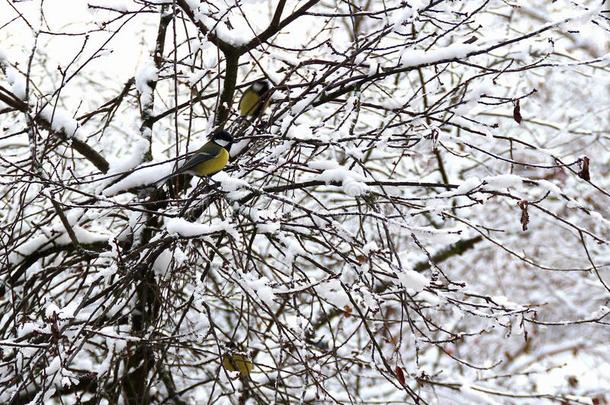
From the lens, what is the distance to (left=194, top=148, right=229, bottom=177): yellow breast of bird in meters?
2.96

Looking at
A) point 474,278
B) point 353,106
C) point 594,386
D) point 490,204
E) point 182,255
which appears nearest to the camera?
point 182,255

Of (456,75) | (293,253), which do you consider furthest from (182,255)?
(456,75)

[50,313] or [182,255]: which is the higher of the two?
[182,255]

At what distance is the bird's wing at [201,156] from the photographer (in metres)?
2.93

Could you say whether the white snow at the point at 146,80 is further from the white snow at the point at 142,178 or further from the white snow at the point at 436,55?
the white snow at the point at 436,55

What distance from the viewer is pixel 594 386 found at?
6555mm

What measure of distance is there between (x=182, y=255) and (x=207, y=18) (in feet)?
4.49

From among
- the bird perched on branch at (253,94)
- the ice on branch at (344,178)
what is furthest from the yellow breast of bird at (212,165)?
the bird perched on branch at (253,94)

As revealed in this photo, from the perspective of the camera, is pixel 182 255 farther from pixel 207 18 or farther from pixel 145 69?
pixel 145 69

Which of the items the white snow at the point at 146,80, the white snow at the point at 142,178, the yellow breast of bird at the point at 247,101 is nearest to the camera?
the white snow at the point at 142,178

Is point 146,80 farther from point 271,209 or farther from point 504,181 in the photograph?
point 504,181

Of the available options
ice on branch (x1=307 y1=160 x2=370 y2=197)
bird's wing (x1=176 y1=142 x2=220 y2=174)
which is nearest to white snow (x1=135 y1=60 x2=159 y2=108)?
bird's wing (x1=176 y1=142 x2=220 y2=174)

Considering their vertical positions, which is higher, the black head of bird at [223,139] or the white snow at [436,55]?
the white snow at [436,55]

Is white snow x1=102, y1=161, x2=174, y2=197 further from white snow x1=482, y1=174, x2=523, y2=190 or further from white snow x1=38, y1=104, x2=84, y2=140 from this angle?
white snow x1=482, y1=174, x2=523, y2=190
